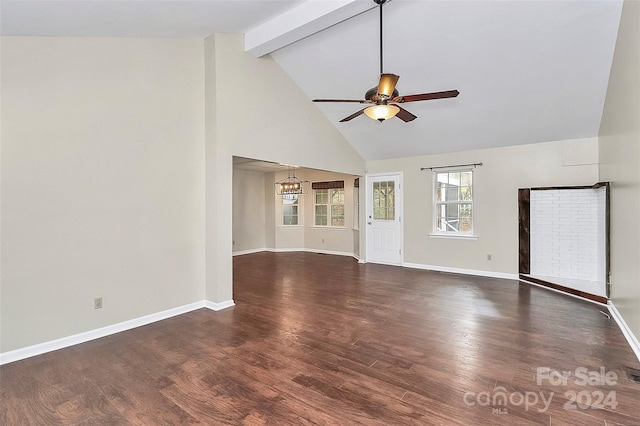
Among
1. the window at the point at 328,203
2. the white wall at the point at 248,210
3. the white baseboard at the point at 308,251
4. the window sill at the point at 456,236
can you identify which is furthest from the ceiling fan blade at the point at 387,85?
the white wall at the point at 248,210

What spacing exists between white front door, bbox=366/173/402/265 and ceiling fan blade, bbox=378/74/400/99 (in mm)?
4155

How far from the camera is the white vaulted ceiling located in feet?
9.68

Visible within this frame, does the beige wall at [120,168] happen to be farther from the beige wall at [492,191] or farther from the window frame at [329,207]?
the window frame at [329,207]

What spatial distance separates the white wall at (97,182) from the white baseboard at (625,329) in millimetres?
4578

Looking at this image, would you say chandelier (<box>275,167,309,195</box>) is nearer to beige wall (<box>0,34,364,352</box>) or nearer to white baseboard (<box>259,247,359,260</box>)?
white baseboard (<box>259,247,359,260</box>)

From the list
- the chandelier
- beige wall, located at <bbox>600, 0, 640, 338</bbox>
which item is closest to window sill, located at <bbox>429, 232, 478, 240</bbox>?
beige wall, located at <bbox>600, 0, 640, 338</bbox>

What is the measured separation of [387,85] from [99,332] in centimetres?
372

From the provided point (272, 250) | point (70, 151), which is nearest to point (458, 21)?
point (70, 151)

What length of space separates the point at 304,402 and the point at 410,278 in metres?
4.01

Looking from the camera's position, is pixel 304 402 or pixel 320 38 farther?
pixel 320 38

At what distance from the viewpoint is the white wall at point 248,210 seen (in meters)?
8.73

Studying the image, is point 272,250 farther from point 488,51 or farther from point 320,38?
point 488,51

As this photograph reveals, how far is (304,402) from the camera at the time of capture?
2062 mm

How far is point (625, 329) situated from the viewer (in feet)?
10.3
